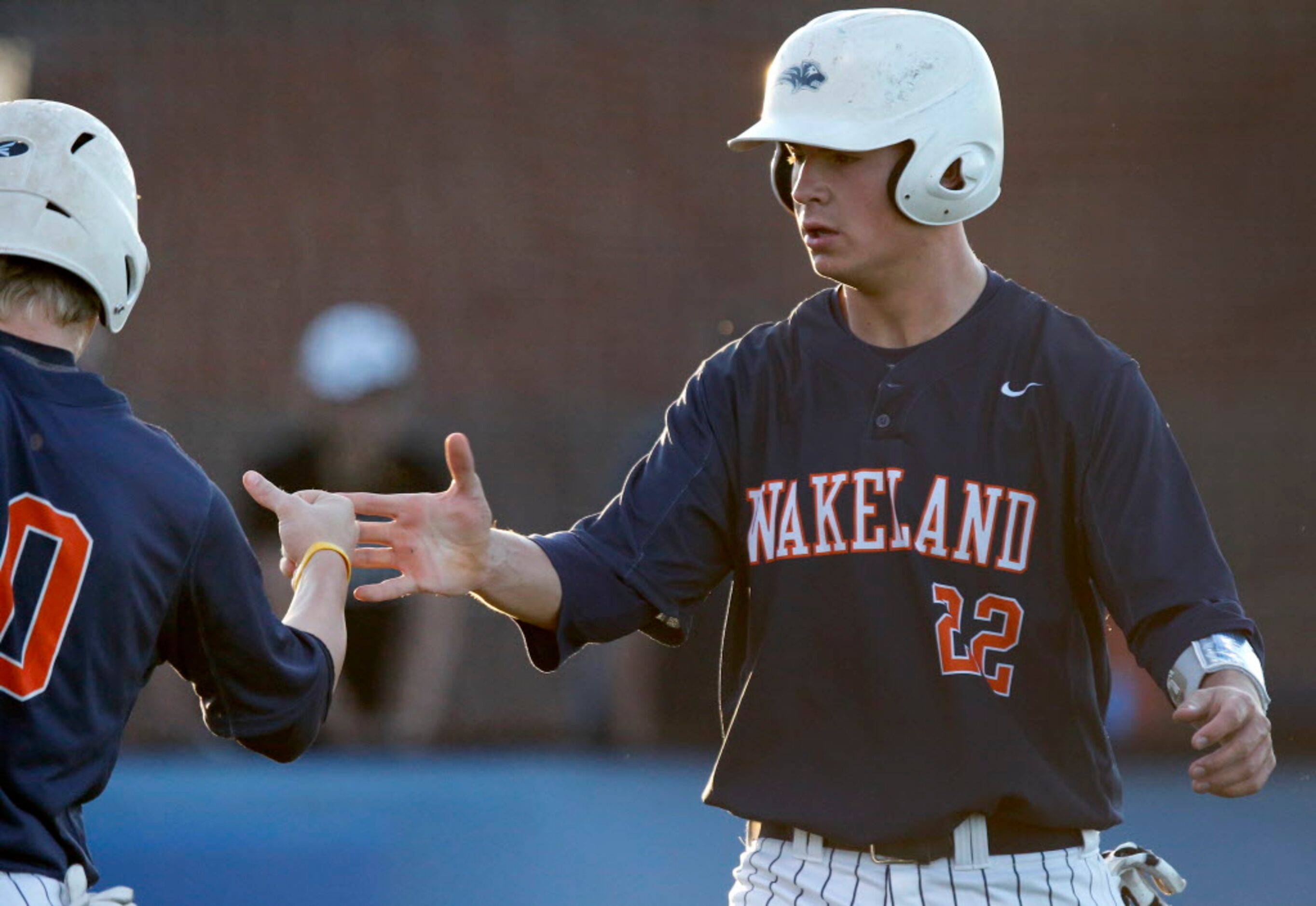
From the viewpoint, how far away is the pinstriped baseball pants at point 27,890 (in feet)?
8.59

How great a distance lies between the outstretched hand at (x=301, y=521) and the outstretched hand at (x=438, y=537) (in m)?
0.17

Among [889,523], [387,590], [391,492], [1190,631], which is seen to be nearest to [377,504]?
[387,590]

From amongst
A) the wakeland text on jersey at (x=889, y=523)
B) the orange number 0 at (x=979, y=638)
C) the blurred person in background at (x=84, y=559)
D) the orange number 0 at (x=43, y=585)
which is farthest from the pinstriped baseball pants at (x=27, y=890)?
the orange number 0 at (x=979, y=638)

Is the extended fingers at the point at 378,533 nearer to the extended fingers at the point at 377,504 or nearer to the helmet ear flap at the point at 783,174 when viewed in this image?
the extended fingers at the point at 377,504

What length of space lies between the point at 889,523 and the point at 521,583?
0.72 meters

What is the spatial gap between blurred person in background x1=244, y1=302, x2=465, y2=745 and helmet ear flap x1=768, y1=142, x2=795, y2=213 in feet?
17.2

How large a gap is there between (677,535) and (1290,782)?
5894mm

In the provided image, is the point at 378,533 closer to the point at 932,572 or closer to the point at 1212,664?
the point at 932,572

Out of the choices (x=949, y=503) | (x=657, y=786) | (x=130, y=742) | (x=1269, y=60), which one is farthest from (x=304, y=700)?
(x=1269, y=60)

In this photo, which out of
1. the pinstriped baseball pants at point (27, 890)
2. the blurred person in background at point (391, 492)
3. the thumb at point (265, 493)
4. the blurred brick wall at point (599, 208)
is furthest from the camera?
the blurred brick wall at point (599, 208)

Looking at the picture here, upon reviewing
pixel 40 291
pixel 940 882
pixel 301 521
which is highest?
pixel 40 291

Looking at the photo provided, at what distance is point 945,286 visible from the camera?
3.59 meters

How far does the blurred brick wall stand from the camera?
30.2ft

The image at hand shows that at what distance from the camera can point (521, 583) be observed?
352 centimetres
